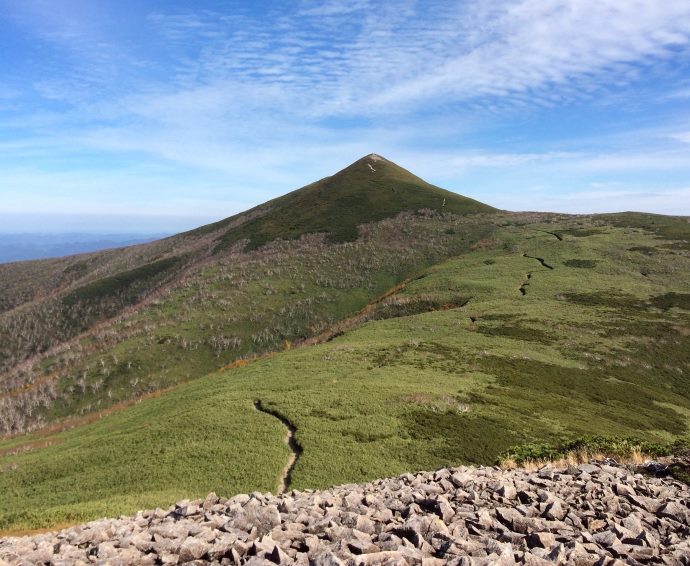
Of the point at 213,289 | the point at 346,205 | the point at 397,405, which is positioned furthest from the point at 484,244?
the point at 397,405

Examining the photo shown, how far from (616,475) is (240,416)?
18.6 meters

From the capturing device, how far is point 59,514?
1633cm

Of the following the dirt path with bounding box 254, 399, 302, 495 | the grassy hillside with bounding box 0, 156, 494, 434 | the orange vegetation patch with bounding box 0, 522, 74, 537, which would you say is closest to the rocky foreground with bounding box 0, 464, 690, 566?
the orange vegetation patch with bounding box 0, 522, 74, 537

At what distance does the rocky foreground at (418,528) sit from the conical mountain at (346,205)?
84.6 metres

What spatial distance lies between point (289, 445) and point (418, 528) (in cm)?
1265

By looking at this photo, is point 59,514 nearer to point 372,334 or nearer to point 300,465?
point 300,465

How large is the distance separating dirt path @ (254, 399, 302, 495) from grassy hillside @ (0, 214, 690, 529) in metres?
0.32

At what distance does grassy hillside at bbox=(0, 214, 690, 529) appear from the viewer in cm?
1991

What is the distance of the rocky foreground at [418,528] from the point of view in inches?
373

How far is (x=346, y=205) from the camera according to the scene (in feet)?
388

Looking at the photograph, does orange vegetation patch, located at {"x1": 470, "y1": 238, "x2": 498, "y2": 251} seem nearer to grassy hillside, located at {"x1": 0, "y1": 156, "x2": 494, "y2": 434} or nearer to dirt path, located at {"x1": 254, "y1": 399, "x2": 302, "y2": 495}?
grassy hillside, located at {"x1": 0, "y1": 156, "x2": 494, "y2": 434}

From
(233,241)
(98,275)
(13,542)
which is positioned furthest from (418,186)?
(13,542)

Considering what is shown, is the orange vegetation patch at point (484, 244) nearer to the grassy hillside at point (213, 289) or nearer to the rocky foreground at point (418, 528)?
the grassy hillside at point (213, 289)

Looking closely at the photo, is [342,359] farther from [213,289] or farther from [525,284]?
[213,289]
